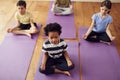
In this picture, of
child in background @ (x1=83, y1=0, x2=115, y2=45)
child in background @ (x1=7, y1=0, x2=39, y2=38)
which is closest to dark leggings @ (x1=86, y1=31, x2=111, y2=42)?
child in background @ (x1=83, y1=0, x2=115, y2=45)

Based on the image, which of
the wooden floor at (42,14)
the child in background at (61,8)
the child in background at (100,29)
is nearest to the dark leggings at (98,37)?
the child in background at (100,29)

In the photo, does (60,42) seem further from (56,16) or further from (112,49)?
(56,16)

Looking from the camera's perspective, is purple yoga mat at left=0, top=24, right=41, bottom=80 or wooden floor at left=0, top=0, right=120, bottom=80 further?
wooden floor at left=0, top=0, right=120, bottom=80

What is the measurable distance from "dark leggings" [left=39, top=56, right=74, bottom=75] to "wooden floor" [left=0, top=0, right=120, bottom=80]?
24 cm

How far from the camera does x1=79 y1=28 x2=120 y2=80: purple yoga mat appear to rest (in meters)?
2.04

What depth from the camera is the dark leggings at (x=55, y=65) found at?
2016 millimetres

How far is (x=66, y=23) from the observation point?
3.09m

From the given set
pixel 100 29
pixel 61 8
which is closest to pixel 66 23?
pixel 61 8

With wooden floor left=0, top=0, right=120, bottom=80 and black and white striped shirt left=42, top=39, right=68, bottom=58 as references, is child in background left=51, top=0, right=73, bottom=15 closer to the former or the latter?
wooden floor left=0, top=0, right=120, bottom=80

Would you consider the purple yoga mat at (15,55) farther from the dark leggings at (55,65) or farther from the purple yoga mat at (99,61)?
the purple yoga mat at (99,61)

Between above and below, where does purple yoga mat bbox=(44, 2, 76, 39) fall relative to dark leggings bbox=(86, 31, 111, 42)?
above

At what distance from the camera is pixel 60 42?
78.4 inches

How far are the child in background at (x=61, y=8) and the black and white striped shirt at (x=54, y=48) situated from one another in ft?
4.69

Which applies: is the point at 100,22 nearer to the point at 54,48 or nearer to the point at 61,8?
the point at 54,48
